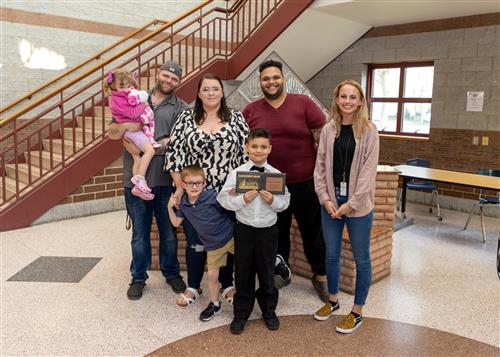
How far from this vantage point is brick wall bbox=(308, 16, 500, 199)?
5.82 m

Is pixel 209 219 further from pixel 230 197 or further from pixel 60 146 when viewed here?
pixel 60 146

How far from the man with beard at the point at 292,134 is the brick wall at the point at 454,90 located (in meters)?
4.13

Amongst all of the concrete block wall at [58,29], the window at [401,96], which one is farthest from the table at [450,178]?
the concrete block wall at [58,29]

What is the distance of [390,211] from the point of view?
3652 millimetres

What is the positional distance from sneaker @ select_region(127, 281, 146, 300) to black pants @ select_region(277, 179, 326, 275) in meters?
1.06

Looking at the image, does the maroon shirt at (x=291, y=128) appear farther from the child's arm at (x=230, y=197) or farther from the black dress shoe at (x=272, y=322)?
the black dress shoe at (x=272, y=322)

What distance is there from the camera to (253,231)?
253cm

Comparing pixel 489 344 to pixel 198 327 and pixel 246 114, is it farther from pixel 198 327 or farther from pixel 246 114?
pixel 246 114

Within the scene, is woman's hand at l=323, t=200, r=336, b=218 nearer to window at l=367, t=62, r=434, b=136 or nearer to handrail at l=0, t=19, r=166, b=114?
handrail at l=0, t=19, r=166, b=114

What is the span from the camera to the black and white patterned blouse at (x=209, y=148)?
2580 millimetres

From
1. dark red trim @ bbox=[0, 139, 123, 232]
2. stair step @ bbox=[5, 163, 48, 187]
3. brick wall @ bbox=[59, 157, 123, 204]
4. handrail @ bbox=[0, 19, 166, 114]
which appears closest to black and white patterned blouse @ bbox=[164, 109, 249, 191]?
dark red trim @ bbox=[0, 139, 123, 232]

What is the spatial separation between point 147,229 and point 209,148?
2.86ft

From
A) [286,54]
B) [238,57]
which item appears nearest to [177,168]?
[238,57]

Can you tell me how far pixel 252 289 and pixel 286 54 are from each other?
4795mm
